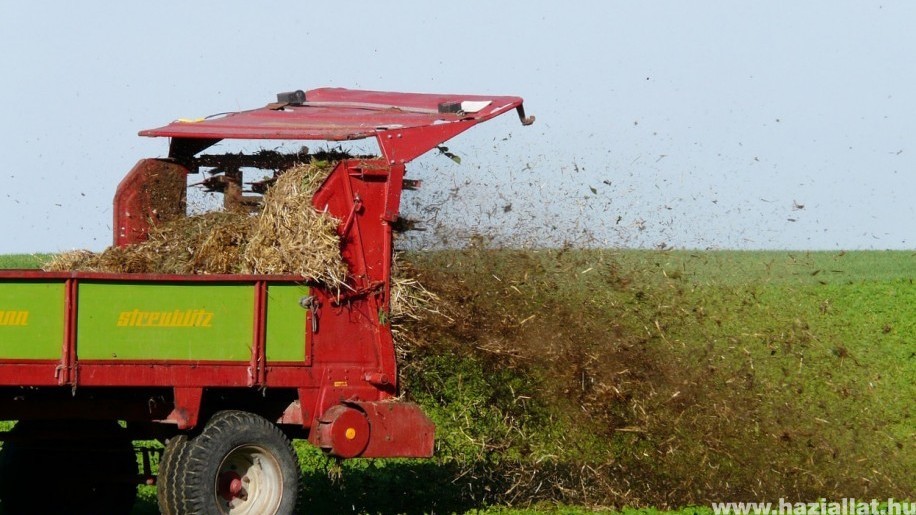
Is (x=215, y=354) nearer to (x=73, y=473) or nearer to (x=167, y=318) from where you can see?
(x=167, y=318)

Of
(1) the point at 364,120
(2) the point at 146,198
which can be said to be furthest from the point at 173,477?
(1) the point at 364,120

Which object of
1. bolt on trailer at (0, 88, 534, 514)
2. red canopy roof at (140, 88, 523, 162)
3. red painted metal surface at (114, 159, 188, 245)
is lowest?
bolt on trailer at (0, 88, 534, 514)

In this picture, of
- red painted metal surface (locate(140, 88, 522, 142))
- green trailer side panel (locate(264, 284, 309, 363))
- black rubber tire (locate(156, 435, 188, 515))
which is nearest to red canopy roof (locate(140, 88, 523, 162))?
red painted metal surface (locate(140, 88, 522, 142))

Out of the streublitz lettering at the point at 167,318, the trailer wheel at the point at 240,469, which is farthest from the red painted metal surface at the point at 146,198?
the trailer wheel at the point at 240,469

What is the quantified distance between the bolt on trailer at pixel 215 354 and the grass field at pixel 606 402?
2.23 ft

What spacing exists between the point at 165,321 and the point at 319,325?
42.7 inches

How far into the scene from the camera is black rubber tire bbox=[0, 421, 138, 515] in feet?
26.8

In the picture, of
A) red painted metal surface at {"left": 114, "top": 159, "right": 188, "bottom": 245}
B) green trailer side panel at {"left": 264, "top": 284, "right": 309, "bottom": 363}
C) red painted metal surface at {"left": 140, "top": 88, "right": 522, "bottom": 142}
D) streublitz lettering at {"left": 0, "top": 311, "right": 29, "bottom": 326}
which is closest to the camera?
streublitz lettering at {"left": 0, "top": 311, "right": 29, "bottom": 326}

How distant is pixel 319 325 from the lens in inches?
303

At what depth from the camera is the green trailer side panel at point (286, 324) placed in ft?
24.5

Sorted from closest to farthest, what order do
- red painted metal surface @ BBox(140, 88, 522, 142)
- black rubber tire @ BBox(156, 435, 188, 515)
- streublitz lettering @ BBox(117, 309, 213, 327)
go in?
streublitz lettering @ BBox(117, 309, 213, 327) < black rubber tire @ BBox(156, 435, 188, 515) < red painted metal surface @ BBox(140, 88, 522, 142)

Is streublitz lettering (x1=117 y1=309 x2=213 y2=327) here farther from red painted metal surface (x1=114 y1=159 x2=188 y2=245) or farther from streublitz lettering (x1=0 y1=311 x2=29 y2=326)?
red painted metal surface (x1=114 y1=159 x2=188 y2=245)

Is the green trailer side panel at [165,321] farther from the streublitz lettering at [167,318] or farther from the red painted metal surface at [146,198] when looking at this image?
the red painted metal surface at [146,198]

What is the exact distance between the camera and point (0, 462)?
8391 mm
